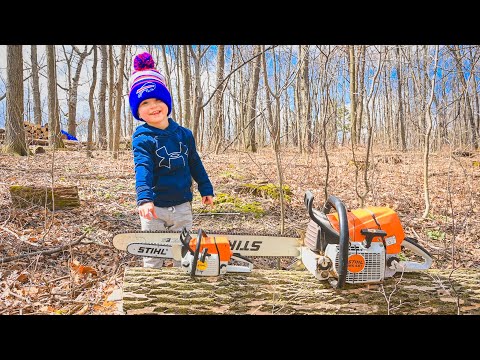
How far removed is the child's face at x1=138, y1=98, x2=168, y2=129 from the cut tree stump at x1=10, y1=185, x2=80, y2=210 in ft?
6.44

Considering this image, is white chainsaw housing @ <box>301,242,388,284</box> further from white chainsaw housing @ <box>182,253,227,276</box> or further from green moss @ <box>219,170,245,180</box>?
green moss @ <box>219,170,245,180</box>

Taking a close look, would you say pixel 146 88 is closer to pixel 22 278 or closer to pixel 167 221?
pixel 167 221

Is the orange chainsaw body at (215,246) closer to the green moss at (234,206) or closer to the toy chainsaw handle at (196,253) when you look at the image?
the toy chainsaw handle at (196,253)

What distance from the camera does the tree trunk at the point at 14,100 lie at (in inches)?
276

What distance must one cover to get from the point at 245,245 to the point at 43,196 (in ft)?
8.84

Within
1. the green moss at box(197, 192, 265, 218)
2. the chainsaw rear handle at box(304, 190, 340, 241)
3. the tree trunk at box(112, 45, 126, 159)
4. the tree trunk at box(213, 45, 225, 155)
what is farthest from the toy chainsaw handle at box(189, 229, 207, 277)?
the tree trunk at box(112, 45, 126, 159)

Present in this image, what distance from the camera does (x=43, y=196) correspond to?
3.95 m

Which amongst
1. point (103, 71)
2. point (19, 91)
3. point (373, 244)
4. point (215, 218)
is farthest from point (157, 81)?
point (103, 71)

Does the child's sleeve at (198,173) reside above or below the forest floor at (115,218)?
above

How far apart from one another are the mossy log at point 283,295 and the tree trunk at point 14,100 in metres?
6.13

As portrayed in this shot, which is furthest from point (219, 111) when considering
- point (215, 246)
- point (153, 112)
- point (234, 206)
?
point (215, 246)

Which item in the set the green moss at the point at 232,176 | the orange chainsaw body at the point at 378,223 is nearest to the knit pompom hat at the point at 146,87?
the orange chainsaw body at the point at 378,223

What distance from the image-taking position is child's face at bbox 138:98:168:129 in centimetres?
240

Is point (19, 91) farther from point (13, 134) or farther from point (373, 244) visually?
point (373, 244)
